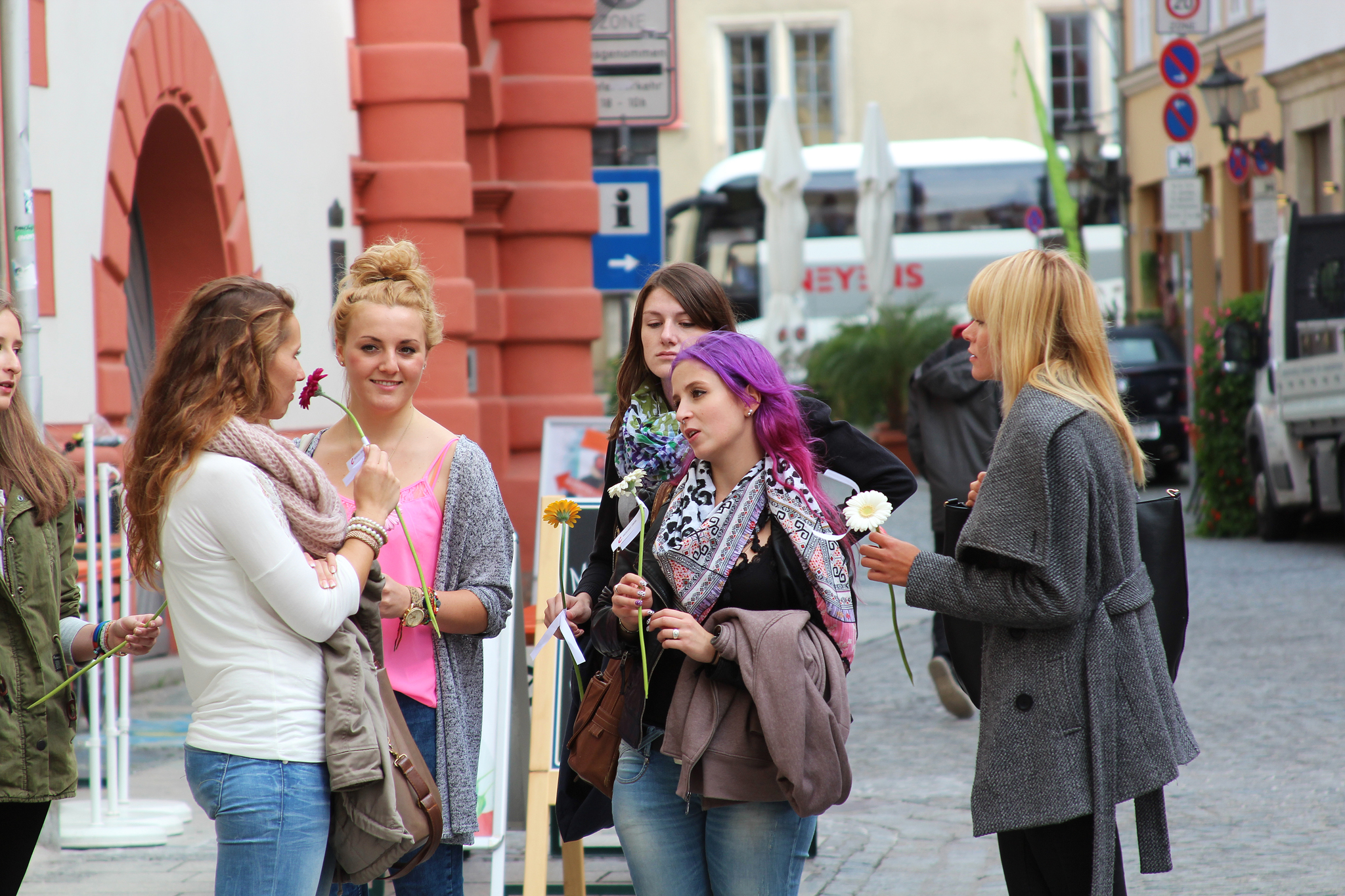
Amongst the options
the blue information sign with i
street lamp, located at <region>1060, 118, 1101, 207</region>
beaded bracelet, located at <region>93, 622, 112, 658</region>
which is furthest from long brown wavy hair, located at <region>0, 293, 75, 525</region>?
street lamp, located at <region>1060, 118, 1101, 207</region>

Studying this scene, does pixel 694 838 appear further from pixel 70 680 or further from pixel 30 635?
pixel 30 635

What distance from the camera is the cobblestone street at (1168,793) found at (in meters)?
5.09

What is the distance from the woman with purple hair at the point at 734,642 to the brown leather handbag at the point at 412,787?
0.38m

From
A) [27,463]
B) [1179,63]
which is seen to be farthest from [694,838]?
[1179,63]

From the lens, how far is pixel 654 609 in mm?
3135

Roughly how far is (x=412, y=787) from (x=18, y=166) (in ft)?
9.75

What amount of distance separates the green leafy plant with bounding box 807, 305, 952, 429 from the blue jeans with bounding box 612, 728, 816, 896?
1862 cm

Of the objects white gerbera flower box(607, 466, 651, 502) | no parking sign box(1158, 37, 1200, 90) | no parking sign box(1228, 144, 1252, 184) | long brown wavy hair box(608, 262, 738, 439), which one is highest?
no parking sign box(1158, 37, 1200, 90)

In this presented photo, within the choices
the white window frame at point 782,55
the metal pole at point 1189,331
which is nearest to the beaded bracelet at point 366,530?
the metal pole at point 1189,331

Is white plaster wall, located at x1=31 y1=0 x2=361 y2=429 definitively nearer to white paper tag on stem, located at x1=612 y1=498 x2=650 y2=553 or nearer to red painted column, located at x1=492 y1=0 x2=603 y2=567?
red painted column, located at x1=492 y1=0 x2=603 y2=567

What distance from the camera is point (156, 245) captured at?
28.4 feet

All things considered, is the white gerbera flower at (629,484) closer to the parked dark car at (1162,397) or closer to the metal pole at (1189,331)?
the metal pole at (1189,331)

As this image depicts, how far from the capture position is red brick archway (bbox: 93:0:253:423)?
696 centimetres

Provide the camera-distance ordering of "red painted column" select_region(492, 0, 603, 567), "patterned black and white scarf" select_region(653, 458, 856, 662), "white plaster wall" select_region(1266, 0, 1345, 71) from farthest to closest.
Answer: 1. "white plaster wall" select_region(1266, 0, 1345, 71)
2. "red painted column" select_region(492, 0, 603, 567)
3. "patterned black and white scarf" select_region(653, 458, 856, 662)
